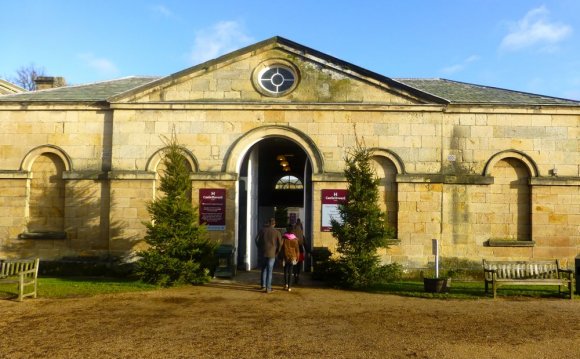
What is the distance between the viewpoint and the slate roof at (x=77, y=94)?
15.8 metres

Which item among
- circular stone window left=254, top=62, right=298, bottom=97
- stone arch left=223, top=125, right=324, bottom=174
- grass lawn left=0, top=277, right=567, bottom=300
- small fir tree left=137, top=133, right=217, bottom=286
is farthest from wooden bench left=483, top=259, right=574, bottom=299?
circular stone window left=254, top=62, right=298, bottom=97

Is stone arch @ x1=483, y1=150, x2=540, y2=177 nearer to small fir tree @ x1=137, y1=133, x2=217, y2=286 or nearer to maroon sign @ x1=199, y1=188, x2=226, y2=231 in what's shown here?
maroon sign @ x1=199, y1=188, x2=226, y2=231

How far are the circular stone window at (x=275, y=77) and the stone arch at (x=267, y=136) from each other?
123 cm

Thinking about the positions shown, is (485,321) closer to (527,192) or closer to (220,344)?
(220,344)

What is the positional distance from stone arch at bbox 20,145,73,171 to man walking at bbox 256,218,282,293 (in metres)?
7.19

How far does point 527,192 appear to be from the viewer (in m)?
15.2

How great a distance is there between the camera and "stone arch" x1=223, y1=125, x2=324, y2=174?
593 inches

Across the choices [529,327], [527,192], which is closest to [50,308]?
[529,327]

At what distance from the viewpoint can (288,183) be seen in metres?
29.2

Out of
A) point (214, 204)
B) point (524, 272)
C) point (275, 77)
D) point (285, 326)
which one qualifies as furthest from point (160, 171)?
point (524, 272)

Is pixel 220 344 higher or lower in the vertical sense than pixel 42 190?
lower

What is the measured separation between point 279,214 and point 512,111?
18.6m

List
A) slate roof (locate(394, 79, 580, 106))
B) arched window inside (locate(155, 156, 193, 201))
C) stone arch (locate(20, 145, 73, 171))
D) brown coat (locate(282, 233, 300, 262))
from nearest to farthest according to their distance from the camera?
brown coat (locate(282, 233, 300, 262)), arched window inside (locate(155, 156, 193, 201)), slate roof (locate(394, 79, 580, 106)), stone arch (locate(20, 145, 73, 171))

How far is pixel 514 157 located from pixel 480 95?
245 cm
